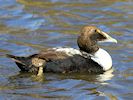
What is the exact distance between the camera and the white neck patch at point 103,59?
1238 cm

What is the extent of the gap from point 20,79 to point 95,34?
1.71 m

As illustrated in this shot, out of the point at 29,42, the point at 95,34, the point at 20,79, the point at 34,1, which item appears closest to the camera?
the point at 20,79

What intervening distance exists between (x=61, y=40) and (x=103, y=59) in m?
1.89

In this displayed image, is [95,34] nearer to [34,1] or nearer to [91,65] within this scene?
[91,65]

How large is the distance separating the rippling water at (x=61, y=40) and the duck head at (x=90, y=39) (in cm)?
48

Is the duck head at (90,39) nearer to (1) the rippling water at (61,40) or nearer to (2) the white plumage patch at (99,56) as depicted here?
(2) the white plumage patch at (99,56)

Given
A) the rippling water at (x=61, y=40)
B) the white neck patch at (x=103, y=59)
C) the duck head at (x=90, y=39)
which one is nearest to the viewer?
the rippling water at (x=61, y=40)

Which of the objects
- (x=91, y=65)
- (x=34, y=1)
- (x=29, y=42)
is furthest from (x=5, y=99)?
(x=34, y=1)

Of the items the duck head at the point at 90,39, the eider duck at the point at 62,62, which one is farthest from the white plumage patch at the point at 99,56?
the duck head at the point at 90,39

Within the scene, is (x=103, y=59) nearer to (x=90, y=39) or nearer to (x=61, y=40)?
(x=90, y=39)

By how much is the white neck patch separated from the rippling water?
137 mm

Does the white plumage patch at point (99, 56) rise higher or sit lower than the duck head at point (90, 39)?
lower

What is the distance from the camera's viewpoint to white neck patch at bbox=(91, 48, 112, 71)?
12383 mm

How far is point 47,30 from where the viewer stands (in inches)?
583
